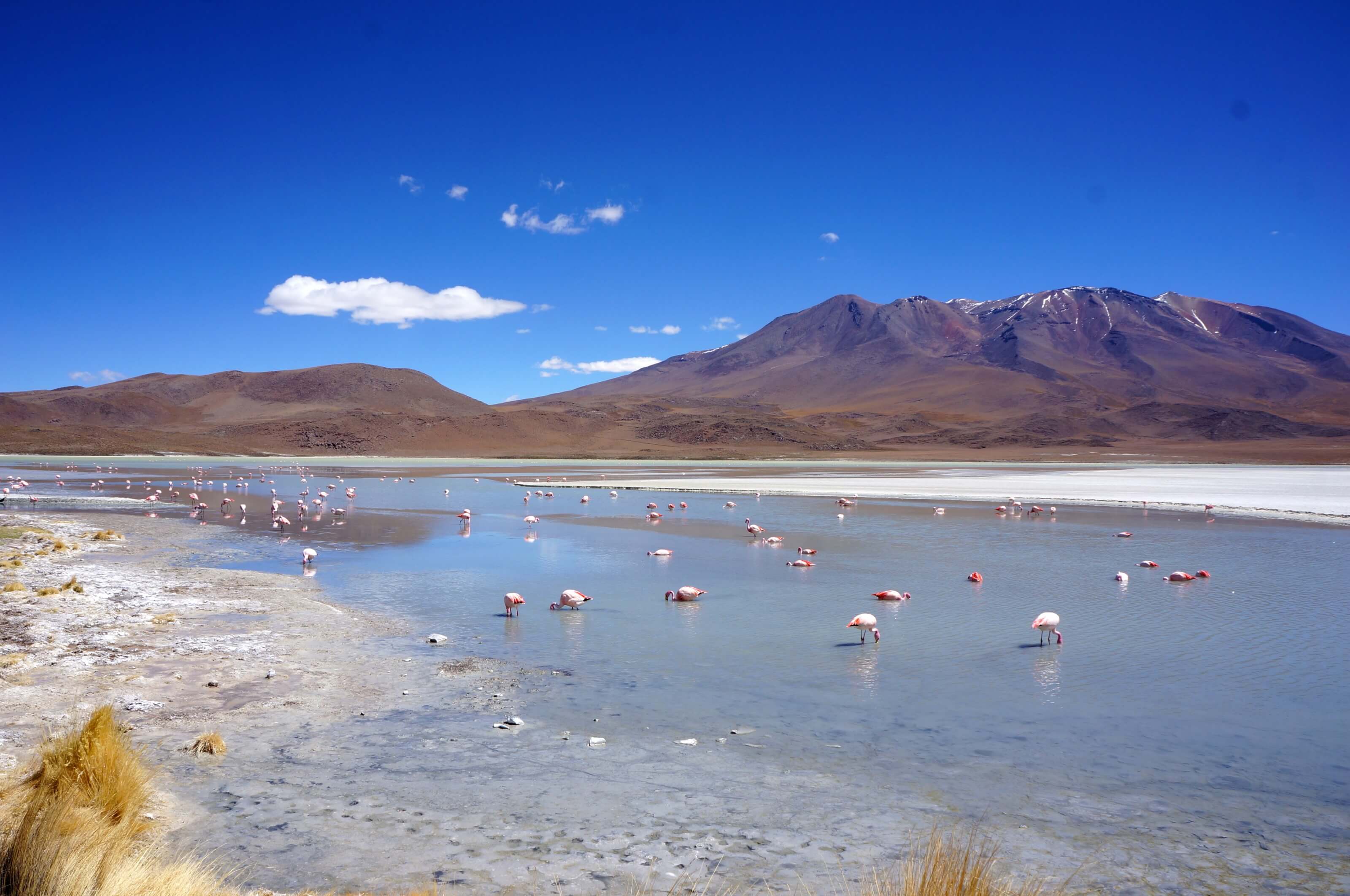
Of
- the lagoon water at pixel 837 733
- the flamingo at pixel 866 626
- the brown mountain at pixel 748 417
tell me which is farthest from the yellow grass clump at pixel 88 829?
the brown mountain at pixel 748 417

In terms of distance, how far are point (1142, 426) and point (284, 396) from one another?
12090 cm

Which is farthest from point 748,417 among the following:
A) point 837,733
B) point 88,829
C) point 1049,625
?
point 88,829

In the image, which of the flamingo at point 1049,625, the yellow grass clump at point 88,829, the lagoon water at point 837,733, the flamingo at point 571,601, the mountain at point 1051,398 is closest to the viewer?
the yellow grass clump at point 88,829

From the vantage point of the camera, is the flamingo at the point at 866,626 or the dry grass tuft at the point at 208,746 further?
the flamingo at the point at 866,626

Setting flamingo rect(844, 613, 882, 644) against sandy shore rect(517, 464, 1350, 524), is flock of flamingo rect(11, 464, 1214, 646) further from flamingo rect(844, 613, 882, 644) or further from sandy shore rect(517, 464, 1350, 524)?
sandy shore rect(517, 464, 1350, 524)

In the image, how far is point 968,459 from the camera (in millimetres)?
74312

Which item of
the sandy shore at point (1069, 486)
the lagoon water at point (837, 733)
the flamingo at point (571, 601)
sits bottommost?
the lagoon water at point (837, 733)

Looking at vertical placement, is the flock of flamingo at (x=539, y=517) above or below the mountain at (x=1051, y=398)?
below

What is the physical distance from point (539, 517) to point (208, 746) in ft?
60.4

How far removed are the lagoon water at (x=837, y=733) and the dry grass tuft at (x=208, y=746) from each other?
0.83ft

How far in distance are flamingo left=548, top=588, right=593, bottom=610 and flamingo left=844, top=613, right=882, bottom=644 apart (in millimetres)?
3317

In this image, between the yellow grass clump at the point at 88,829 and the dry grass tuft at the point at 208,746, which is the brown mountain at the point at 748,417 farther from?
the yellow grass clump at the point at 88,829

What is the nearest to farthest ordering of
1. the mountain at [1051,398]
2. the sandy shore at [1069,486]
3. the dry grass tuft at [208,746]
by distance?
the dry grass tuft at [208,746] < the sandy shore at [1069,486] < the mountain at [1051,398]

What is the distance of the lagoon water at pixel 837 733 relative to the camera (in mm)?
4684
